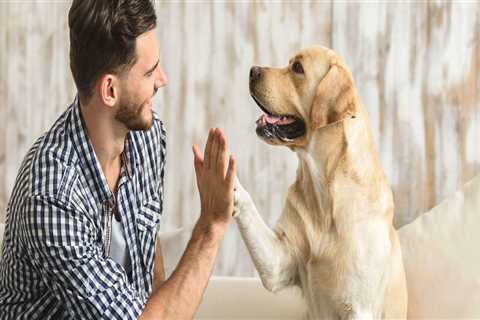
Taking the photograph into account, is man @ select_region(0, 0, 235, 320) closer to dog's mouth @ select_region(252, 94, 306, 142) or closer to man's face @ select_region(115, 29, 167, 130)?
man's face @ select_region(115, 29, 167, 130)

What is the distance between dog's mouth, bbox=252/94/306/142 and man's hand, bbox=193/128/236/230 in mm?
217

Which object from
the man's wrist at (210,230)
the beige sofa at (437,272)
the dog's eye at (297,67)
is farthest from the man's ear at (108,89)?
the beige sofa at (437,272)

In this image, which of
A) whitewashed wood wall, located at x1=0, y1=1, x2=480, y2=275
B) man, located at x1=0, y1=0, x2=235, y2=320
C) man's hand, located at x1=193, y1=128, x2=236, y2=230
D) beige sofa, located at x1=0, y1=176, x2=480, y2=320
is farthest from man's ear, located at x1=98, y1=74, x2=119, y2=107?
whitewashed wood wall, located at x1=0, y1=1, x2=480, y2=275

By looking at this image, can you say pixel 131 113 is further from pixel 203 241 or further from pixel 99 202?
pixel 203 241

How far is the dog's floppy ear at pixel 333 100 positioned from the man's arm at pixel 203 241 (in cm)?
29

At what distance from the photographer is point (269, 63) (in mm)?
2576

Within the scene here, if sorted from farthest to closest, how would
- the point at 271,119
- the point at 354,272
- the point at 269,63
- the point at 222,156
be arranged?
the point at 269,63 < the point at 271,119 < the point at 354,272 < the point at 222,156

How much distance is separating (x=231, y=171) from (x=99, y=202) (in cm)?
31

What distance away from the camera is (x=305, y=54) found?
1988 millimetres

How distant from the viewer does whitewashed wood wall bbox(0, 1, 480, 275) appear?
8.29 ft

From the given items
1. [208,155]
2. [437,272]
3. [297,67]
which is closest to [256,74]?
[297,67]

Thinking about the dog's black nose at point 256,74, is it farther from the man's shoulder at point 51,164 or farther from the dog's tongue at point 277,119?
the man's shoulder at point 51,164

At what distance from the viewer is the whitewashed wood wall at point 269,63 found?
253cm

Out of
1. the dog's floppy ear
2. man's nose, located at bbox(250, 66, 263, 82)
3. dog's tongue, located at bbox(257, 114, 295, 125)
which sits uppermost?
man's nose, located at bbox(250, 66, 263, 82)
